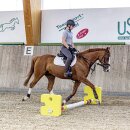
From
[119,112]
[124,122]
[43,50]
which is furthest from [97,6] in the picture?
[124,122]

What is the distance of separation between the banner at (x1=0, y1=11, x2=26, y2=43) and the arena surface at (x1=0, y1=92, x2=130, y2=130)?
6.72 m

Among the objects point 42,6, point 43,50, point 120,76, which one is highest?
point 42,6

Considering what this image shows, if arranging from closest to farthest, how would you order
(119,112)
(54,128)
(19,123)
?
(54,128) → (19,123) → (119,112)

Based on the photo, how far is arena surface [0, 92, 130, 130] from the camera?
5988 millimetres

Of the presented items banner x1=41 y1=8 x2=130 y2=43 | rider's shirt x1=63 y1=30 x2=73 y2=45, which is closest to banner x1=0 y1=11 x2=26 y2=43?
banner x1=41 y1=8 x2=130 y2=43

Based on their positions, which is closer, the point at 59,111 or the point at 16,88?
the point at 59,111

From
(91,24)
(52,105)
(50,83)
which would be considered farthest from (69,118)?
(91,24)

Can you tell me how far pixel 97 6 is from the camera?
557 inches

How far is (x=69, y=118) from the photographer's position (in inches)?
272

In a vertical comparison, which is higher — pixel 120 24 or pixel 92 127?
pixel 120 24

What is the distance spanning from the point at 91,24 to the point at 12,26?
3.50 metres

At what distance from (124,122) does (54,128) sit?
149 cm

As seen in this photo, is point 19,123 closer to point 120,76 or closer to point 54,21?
point 120,76

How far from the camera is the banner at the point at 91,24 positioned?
13.7 m
